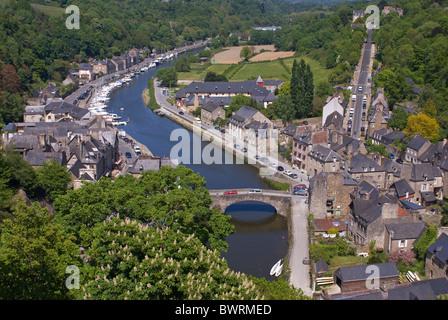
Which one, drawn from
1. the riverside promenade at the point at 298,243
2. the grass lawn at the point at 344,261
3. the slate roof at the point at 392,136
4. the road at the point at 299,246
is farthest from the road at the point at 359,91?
the grass lawn at the point at 344,261

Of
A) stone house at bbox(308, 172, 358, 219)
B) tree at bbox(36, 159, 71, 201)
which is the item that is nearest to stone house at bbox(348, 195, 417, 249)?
stone house at bbox(308, 172, 358, 219)

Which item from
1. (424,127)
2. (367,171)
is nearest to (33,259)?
(367,171)

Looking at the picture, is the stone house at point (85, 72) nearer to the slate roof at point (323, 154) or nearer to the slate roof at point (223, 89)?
the slate roof at point (223, 89)

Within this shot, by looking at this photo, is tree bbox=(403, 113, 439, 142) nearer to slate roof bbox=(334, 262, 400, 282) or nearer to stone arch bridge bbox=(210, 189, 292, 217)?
stone arch bridge bbox=(210, 189, 292, 217)

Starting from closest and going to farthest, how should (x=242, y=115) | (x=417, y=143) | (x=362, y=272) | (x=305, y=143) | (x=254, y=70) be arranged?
(x=362, y=272) → (x=417, y=143) → (x=305, y=143) → (x=242, y=115) → (x=254, y=70)

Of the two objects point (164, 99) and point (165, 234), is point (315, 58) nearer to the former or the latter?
point (164, 99)

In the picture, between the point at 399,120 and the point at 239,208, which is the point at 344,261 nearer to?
the point at 239,208
